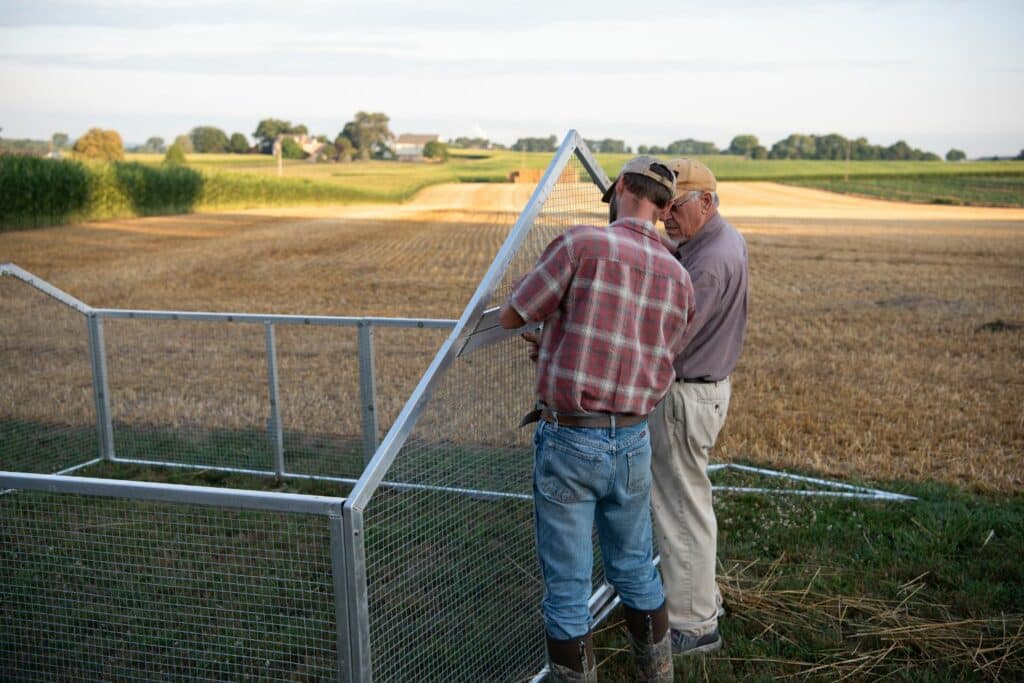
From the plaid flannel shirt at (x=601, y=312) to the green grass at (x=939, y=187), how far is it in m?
55.1

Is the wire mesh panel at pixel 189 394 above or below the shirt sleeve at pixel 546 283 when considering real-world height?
below

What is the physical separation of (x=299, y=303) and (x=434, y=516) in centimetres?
1549

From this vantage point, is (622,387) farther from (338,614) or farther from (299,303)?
(299,303)

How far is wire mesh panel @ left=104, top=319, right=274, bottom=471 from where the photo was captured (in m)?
8.33

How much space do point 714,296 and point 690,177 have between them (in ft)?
1.85

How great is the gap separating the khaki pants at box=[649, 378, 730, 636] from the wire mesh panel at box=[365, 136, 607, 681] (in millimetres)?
652

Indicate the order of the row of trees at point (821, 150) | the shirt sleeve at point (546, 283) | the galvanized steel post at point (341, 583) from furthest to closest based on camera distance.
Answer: the row of trees at point (821, 150) < the shirt sleeve at point (546, 283) < the galvanized steel post at point (341, 583)

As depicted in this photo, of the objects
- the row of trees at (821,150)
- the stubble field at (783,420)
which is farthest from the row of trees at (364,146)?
the stubble field at (783,420)

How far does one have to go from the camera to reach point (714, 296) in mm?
4203

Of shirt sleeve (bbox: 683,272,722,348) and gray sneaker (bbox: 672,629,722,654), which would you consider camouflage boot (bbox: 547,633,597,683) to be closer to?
gray sneaker (bbox: 672,629,722,654)

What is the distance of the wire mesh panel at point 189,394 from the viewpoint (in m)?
8.33

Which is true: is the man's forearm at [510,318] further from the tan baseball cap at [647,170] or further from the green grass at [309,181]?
the green grass at [309,181]

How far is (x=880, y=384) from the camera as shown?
36.0ft

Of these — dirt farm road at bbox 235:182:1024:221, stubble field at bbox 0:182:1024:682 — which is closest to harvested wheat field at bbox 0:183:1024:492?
stubble field at bbox 0:182:1024:682
